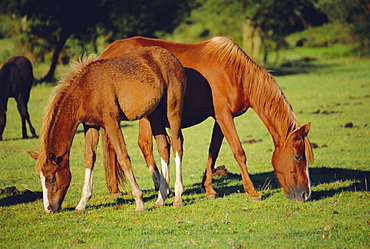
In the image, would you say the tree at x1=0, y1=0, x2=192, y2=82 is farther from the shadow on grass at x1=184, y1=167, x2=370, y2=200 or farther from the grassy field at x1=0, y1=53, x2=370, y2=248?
the shadow on grass at x1=184, y1=167, x2=370, y2=200

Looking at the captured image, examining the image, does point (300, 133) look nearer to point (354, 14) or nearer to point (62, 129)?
→ point (62, 129)

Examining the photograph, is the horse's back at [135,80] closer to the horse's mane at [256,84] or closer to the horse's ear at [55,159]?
the horse's ear at [55,159]

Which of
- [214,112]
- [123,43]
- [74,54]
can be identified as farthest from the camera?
[74,54]

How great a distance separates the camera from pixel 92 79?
21.3 ft

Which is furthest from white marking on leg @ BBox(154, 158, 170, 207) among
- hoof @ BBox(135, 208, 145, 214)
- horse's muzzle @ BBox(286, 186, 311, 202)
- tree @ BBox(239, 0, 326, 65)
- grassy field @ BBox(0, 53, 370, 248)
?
tree @ BBox(239, 0, 326, 65)

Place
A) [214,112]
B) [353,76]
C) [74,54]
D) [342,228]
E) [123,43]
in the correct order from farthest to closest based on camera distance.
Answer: [74,54], [353,76], [123,43], [214,112], [342,228]

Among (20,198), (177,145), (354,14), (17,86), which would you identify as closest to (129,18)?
(17,86)

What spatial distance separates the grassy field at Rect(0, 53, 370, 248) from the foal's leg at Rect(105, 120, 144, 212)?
0.25 metres

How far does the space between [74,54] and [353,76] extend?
18.4m

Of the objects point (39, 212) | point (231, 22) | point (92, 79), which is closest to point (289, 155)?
point (92, 79)

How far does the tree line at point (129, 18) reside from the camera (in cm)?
2698

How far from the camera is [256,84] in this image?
7.57m

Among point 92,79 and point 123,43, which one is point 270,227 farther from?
point 123,43

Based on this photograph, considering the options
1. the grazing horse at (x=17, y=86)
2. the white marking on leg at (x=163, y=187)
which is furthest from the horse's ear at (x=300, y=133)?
the grazing horse at (x=17, y=86)
